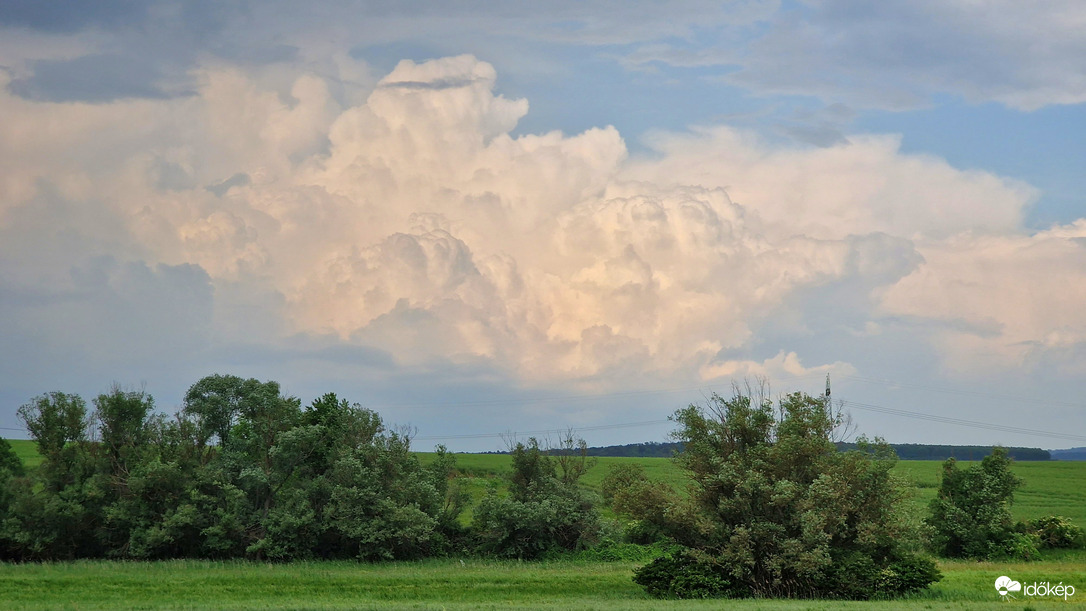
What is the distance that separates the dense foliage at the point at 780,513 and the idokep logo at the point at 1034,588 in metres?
3.10

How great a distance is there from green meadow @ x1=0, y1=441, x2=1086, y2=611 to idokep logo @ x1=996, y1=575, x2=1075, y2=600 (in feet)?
1.55

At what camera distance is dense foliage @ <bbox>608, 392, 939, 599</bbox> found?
127 feet

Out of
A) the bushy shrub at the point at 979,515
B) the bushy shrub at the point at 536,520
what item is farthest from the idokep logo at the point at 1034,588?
the bushy shrub at the point at 536,520

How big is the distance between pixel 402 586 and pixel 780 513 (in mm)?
16835

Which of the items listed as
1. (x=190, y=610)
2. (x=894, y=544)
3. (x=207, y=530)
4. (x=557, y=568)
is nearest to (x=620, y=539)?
(x=557, y=568)

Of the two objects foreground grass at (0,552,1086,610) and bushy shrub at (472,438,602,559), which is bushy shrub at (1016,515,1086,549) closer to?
foreground grass at (0,552,1086,610)

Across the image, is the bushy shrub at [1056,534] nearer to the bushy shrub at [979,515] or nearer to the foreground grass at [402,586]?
the bushy shrub at [979,515]

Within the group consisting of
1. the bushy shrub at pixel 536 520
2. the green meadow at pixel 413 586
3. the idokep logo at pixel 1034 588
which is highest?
the bushy shrub at pixel 536 520

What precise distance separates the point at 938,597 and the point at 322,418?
3568 cm

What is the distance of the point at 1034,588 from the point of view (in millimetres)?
40031

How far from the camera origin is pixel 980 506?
55531 mm

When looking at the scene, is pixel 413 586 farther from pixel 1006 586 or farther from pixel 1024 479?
pixel 1024 479

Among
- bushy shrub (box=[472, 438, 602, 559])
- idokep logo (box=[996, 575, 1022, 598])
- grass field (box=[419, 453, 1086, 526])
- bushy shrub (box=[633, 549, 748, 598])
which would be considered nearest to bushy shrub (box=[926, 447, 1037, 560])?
grass field (box=[419, 453, 1086, 526])

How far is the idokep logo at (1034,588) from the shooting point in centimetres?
3856
